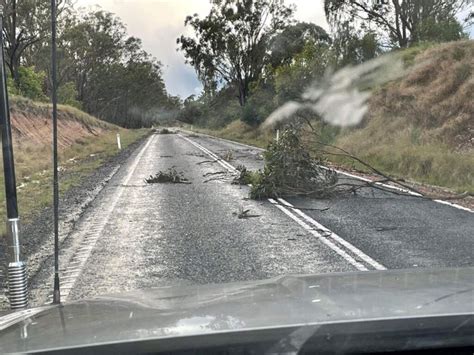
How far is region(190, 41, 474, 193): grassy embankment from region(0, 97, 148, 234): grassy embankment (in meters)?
9.13

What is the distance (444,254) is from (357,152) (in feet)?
52.1

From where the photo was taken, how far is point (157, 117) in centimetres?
14462

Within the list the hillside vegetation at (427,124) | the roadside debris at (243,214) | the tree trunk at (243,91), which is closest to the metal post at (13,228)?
the roadside debris at (243,214)

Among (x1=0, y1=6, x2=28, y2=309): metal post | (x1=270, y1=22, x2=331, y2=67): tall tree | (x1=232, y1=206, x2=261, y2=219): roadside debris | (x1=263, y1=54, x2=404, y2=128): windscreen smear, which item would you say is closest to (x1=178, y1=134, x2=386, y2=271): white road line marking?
(x1=232, y1=206, x2=261, y2=219): roadside debris

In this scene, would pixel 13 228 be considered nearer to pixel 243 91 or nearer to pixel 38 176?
pixel 38 176

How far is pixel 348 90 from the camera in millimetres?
31688

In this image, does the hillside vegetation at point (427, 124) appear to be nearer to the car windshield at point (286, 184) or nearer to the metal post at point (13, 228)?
the car windshield at point (286, 184)

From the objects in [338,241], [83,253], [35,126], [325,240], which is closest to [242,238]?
[325,240]

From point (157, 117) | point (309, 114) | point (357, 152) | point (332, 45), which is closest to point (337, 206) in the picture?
point (357, 152)

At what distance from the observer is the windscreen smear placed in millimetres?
29422

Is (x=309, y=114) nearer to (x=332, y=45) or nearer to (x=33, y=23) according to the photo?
(x=332, y=45)

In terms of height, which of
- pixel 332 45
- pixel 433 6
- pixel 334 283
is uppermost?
pixel 433 6

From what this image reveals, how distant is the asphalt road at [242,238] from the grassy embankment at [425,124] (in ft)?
12.1

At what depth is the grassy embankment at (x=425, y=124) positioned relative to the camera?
1639 centimetres
